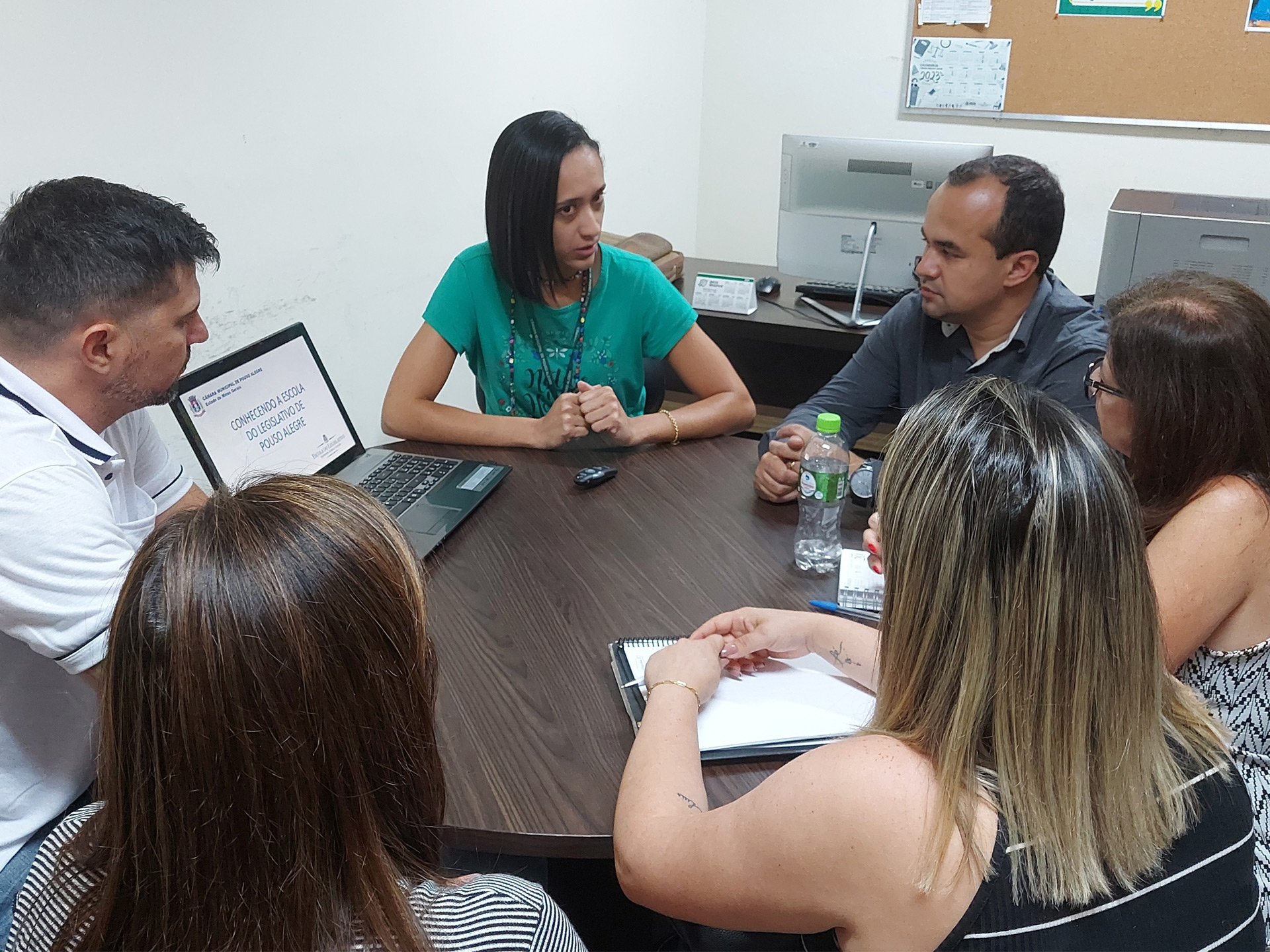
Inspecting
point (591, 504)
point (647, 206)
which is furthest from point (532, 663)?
point (647, 206)

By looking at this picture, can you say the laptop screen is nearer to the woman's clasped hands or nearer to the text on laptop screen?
the text on laptop screen

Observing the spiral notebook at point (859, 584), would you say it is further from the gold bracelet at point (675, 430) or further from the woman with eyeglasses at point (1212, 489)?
the gold bracelet at point (675, 430)

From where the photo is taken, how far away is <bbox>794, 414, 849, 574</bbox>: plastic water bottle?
1.31 meters

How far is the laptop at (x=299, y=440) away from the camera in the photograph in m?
1.30

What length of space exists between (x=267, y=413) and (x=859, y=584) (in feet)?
2.99

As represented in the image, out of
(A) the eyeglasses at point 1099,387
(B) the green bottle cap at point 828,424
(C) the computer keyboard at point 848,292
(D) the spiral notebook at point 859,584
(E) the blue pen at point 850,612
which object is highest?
(A) the eyeglasses at point 1099,387

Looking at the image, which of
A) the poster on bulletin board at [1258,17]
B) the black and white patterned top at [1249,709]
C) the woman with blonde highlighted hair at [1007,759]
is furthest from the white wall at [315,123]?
the poster on bulletin board at [1258,17]

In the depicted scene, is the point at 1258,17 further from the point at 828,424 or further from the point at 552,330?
the point at 828,424

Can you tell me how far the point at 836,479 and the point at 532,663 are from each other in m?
0.50

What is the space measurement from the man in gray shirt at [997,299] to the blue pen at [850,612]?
447mm

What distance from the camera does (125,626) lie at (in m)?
0.62

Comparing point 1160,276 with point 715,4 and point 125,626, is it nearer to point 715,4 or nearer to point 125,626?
point 125,626

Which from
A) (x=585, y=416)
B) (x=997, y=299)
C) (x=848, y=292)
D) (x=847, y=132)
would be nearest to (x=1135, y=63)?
(x=847, y=132)

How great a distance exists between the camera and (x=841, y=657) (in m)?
1.06
